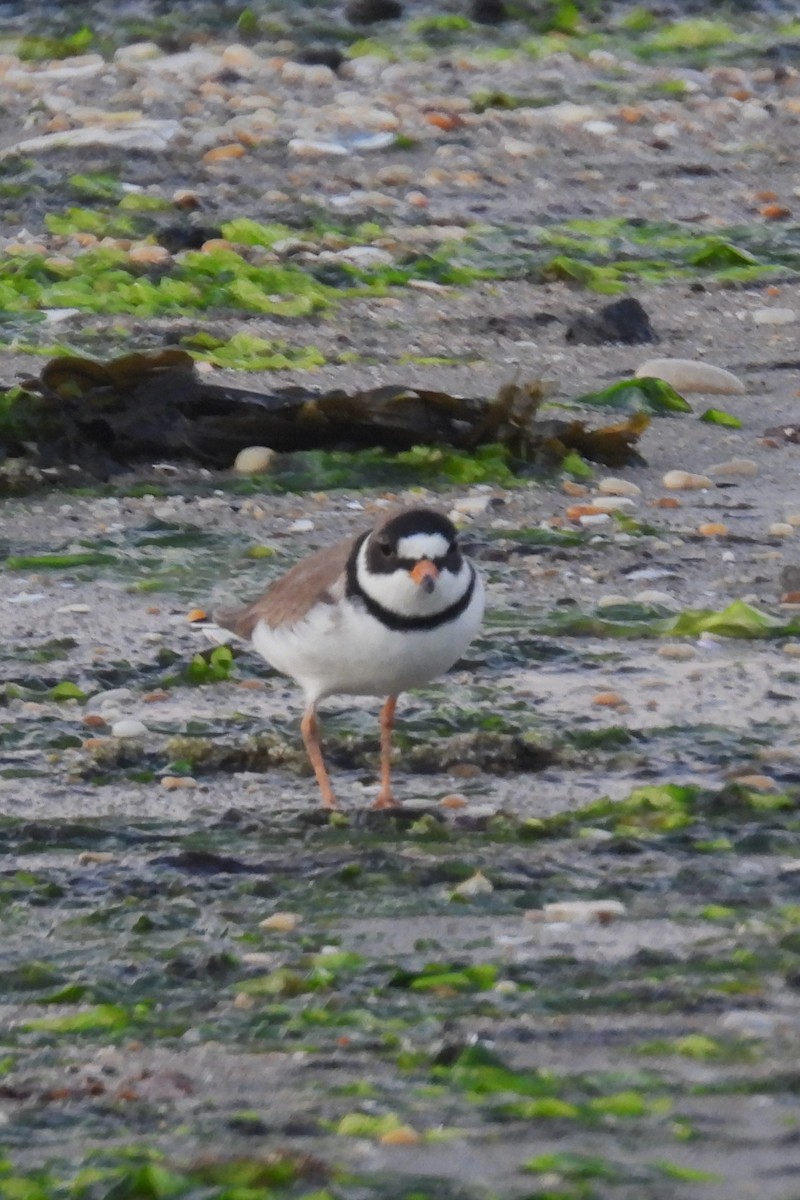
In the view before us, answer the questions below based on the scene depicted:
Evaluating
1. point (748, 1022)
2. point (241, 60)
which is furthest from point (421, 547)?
point (241, 60)

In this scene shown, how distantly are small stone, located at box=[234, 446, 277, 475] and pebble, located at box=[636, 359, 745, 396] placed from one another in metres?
1.65

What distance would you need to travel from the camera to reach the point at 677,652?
5855 millimetres

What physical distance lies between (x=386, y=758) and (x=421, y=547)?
53 cm

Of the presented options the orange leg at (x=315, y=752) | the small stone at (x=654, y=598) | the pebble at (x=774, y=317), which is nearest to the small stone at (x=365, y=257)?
the pebble at (x=774, y=317)

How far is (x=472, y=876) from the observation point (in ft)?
14.5

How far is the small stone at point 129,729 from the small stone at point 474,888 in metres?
1.24

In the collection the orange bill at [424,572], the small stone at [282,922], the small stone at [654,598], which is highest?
the orange bill at [424,572]

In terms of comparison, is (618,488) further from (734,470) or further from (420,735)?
(420,735)

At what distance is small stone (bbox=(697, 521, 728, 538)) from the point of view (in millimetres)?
6809

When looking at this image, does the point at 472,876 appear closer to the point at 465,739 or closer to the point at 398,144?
the point at 465,739

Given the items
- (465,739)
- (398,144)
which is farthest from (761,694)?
(398,144)

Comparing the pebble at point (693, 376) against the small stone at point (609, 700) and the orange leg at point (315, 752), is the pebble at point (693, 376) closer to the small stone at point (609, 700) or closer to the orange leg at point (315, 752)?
the small stone at point (609, 700)

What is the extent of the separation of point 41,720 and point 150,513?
1684 millimetres

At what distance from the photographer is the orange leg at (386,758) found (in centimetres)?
494
